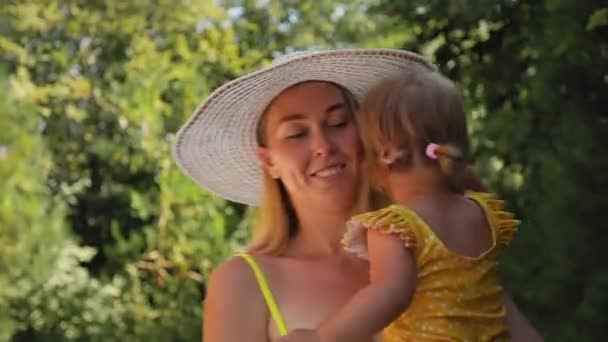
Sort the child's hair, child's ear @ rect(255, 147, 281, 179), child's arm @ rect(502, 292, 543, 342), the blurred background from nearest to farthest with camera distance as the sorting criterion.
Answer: the child's hair < child's arm @ rect(502, 292, 543, 342) < child's ear @ rect(255, 147, 281, 179) < the blurred background

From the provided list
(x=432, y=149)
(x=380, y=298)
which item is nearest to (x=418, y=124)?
(x=432, y=149)

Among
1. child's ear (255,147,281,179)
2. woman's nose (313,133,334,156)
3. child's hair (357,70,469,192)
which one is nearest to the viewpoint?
child's hair (357,70,469,192)

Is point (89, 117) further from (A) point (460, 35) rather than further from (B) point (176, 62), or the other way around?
(A) point (460, 35)

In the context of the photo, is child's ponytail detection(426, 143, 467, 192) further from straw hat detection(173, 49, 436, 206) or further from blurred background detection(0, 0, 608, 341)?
blurred background detection(0, 0, 608, 341)

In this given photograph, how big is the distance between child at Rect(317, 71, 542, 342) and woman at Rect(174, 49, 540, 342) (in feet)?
0.65

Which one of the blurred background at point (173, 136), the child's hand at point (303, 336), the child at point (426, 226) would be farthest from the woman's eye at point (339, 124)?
the blurred background at point (173, 136)

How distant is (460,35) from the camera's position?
447 centimetres

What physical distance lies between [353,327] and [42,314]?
402 cm

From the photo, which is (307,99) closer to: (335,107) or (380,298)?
(335,107)

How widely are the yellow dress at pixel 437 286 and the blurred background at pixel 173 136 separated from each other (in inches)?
79.0

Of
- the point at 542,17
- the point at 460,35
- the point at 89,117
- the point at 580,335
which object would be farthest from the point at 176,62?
the point at 580,335

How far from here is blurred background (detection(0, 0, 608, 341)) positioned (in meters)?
3.83

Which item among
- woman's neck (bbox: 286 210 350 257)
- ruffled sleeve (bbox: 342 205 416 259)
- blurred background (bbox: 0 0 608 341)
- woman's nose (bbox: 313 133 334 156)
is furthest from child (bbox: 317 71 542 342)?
blurred background (bbox: 0 0 608 341)

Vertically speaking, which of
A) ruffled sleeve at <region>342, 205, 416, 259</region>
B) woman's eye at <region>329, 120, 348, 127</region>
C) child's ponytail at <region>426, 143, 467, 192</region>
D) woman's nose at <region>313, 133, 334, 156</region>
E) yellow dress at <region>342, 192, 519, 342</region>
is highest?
woman's eye at <region>329, 120, 348, 127</region>
